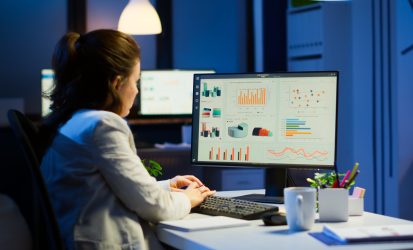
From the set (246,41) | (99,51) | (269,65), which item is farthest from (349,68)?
(99,51)

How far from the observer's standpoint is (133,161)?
6.64 ft

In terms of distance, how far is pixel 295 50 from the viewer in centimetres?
558

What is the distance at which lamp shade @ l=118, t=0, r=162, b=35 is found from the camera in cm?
500

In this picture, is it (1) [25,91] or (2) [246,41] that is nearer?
(1) [25,91]

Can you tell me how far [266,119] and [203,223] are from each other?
60cm

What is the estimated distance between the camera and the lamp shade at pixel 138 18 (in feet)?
16.4

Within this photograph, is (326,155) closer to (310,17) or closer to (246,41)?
(310,17)

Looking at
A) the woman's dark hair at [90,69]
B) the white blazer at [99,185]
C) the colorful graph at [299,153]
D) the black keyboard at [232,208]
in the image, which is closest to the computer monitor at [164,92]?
the colorful graph at [299,153]

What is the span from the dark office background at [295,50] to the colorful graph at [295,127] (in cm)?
233

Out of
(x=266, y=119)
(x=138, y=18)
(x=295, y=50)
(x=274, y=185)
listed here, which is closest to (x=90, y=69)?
(x=266, y=119)

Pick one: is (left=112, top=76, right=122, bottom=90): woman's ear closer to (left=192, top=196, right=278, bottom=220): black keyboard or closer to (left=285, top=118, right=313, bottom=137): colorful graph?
(left=192, top=196, right=278, bottom=220): black keyboard

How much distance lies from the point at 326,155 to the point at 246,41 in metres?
3.68

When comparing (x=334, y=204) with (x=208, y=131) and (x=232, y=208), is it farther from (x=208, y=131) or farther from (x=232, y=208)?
(x=208, y=131)

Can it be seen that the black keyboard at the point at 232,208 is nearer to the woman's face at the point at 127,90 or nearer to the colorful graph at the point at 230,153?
the colorful graph at the point at 230,153
